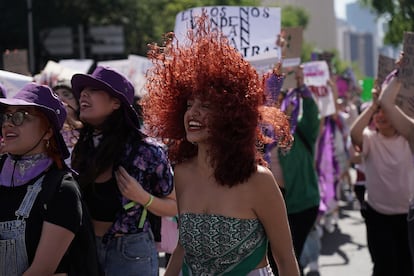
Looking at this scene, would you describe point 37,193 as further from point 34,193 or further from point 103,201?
point 103,201

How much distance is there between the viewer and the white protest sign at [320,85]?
27.5ft

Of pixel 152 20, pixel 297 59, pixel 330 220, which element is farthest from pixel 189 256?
pixel 152 20

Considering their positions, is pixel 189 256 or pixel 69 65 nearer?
pixel 189 256

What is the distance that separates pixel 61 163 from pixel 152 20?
110ft

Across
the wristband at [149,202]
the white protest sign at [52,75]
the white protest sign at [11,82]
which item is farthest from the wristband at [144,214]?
the white protest sign at [52,75]

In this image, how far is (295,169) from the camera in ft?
19.4

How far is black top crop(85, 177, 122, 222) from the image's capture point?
12.0 feet

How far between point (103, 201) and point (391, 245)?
2.79 metres

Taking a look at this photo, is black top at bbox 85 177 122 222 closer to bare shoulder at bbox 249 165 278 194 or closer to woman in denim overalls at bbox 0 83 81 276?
woman in denim overalls at bbox 0 83 81 276

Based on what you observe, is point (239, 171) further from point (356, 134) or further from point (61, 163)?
point (356, 134)

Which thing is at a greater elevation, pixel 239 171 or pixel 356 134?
pixel 239 171

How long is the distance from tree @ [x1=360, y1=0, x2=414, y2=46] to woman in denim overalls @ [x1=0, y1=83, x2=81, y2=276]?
66.1ft

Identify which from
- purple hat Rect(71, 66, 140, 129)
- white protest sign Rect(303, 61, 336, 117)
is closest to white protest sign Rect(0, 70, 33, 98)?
purple hat Rect(71, 66, 140, 129)

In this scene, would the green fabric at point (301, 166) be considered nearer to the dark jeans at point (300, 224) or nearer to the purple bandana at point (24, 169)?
the dark jeans at point (300, 224)
